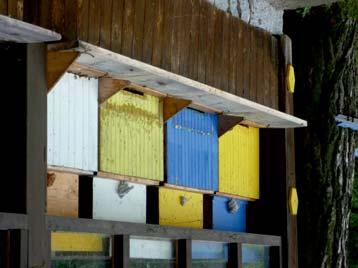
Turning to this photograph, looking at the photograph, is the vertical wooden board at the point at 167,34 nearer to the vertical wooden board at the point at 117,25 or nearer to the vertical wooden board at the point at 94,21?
the vertical wooden board at the point at 117,25

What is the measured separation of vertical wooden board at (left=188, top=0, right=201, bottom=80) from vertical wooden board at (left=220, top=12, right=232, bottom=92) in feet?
1.31

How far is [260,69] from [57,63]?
2.75 meters

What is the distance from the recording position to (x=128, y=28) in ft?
18.9

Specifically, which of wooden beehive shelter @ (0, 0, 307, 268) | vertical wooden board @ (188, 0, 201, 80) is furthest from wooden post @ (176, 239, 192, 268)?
vertical wooden board @ (188, 0, 201, 80)

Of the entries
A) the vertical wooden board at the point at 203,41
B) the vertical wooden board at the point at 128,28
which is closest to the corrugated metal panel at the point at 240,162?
the vertical wooden board at the point at 203,41

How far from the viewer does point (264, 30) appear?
7766 mm

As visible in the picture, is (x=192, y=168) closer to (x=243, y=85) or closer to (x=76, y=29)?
(x=243, y=85)

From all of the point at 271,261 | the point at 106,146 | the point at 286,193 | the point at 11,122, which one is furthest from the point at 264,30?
the point at 11,122

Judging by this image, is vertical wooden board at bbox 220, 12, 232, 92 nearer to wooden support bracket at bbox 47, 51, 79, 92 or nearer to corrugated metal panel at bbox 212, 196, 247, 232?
corrugated metal panel at bbox 212, 196, 247, 232

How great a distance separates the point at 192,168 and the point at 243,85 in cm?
87

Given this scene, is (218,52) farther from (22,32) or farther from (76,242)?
(22,32)

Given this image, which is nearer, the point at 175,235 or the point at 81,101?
the point at 81,101

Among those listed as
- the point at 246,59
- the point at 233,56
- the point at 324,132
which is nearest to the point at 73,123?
the point at 233,56

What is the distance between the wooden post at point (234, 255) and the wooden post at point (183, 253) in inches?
29.1
